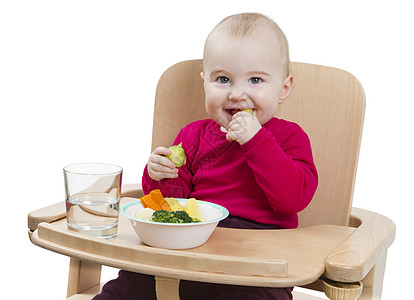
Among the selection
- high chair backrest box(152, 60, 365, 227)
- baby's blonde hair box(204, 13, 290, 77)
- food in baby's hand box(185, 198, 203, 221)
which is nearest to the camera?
food in baby's hand box(185, 198, 203, 221)

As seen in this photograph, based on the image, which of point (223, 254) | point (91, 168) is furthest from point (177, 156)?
point (223, 254)

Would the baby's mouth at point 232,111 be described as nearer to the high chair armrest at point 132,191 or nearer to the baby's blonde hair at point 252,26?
the baby's blonde hair at point 252,26

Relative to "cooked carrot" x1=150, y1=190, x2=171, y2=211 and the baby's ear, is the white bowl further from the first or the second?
the baby's ear

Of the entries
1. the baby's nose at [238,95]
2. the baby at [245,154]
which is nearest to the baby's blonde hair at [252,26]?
the baby at [245,154]

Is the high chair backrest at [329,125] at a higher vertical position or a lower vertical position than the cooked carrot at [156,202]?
higher

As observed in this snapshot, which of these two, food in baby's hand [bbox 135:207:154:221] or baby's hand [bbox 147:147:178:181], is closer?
food in baby's hand [bbox 135:207:154:221]

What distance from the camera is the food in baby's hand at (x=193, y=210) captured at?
2040mm

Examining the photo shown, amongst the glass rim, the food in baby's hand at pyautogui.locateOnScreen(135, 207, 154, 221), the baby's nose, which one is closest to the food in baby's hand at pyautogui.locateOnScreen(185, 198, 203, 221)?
the food in baby's hand at pyautogui.locateOnScreen(135, 207, 154, 221)

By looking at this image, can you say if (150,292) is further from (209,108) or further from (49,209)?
(209,108)

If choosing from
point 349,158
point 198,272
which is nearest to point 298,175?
point 349,158

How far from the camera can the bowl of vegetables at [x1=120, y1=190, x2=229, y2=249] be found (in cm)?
189

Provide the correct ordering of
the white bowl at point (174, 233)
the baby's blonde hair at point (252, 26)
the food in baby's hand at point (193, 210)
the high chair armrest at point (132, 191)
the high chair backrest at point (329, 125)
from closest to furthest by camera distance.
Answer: the white bowl at point (174, 233) → the food in baby's hand at point (193, 210) → the baby's blonde hair at point (252, 26) → the high chair backrest at point (329, 125) → the high chair armrest at point (132, 191)

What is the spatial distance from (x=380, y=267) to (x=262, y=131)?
59 cm

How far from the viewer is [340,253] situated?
1945 millimetres
